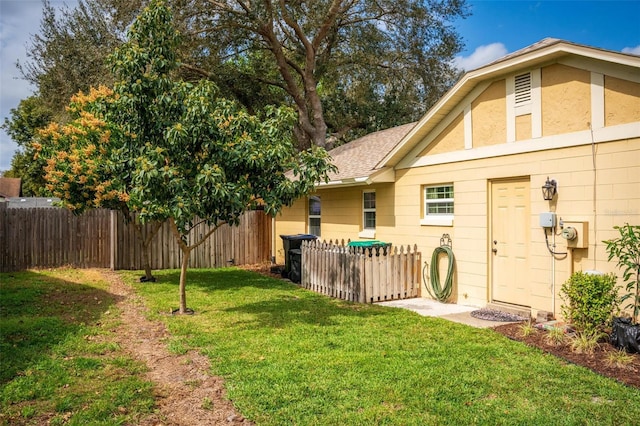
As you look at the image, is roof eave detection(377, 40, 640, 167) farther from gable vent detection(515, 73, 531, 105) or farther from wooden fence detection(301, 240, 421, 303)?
wooden fence detection(301, 240, 421, 303)

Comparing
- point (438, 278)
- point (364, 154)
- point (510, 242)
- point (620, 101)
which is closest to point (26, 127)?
point (364, 154)

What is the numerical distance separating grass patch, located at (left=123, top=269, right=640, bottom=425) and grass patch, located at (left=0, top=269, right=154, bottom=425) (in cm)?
90

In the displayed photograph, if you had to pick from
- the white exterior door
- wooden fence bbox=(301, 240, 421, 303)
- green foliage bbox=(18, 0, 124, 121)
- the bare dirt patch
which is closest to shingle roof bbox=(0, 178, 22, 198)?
green foliage bbox=(18, 0, 124, 121)

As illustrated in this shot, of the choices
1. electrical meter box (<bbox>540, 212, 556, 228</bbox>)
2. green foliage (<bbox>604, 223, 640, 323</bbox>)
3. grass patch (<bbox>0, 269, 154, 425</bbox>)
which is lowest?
grass patch (<bbox>0, 269, 154, 425</bbox>)

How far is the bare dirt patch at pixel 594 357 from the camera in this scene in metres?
4.97

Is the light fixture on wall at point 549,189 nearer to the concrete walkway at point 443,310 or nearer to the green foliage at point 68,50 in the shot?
the concrete walkway at point 443,310

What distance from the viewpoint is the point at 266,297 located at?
989 centimetres

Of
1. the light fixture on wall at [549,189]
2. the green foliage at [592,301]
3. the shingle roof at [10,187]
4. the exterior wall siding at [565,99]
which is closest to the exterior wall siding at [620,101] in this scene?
the exterior wall siding at [565,99]

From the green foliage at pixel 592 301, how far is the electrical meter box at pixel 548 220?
117 centimetres

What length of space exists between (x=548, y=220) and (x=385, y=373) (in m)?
4.05

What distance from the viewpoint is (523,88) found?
791 cm

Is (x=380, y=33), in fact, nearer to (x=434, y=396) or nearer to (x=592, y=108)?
(x=592, y=108)

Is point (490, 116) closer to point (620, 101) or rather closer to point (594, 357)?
point (620, 101)

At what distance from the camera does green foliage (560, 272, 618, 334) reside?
6004 millimetres
